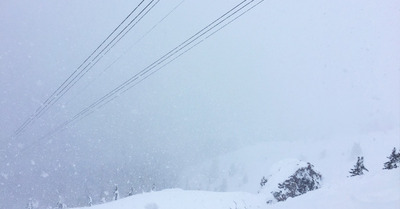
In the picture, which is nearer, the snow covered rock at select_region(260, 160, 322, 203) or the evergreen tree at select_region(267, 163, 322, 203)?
the evergreen tree at select_region(267, 163, 322, 203)

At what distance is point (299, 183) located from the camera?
2494 centimetres

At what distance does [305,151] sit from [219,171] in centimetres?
5339

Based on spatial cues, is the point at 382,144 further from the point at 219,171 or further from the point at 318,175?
the point at 318,175

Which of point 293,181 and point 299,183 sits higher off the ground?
point 293,181

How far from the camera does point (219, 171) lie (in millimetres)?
184375

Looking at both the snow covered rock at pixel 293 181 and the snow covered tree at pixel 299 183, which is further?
the snow covered rock at pixel 293 181

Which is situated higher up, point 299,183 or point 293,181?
point 293,181

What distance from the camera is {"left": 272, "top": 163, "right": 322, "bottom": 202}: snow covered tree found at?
79.7 feet

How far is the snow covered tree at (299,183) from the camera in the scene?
24281mm

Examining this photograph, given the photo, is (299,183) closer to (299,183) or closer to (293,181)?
(299,183)

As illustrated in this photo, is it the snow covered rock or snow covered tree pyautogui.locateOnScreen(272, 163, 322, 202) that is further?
the snow covered rock

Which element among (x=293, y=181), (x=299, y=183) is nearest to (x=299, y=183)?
(x=299, y=183)

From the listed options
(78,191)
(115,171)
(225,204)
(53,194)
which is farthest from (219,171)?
(225,204)

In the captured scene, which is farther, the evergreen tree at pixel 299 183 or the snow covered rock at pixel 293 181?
the snow covered rock at pixel 293 181
